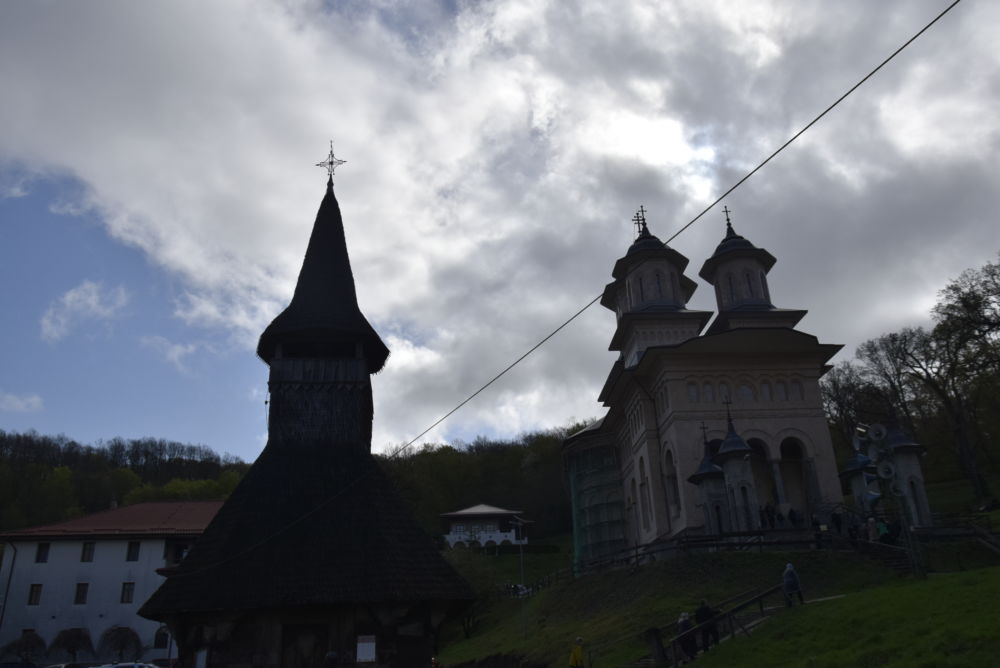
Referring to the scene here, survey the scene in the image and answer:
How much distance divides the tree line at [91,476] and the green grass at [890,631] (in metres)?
49.9

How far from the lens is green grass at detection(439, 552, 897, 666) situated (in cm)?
2117

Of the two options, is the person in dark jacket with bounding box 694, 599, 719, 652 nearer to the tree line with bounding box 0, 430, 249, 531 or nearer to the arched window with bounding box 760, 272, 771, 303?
the arched window with bounding box 760, 272, 771, 303

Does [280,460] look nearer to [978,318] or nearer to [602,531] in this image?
[602,531]

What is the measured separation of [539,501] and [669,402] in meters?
53.2

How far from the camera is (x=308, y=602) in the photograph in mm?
15742

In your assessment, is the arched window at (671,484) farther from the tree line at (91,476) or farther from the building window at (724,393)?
the tree line at (91,476)

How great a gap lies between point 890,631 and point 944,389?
36807mm

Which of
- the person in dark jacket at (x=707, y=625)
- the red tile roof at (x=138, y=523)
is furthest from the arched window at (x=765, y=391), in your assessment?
the red tile roof at (x=138, y=523)

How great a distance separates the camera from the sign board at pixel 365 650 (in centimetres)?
1589

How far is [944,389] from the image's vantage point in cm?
4559

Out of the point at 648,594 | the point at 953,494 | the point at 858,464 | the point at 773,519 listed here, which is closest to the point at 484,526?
the point at 953,494

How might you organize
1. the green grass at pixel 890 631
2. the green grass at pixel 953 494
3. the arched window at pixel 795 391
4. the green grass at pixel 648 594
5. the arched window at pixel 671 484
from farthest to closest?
the green grass at pixel 953 494 → the arched window at pixel 671 484 → the arched window at pixel 795 391 → the green grass at pixel 648 594 → the green grass at pixel 890 631

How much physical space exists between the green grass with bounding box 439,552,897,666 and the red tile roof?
19933mm

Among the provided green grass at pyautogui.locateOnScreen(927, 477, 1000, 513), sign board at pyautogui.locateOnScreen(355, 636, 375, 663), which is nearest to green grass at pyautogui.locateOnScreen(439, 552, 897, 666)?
sign board at pyautogui.locateOnScreen(355, 636, 375, 663)
